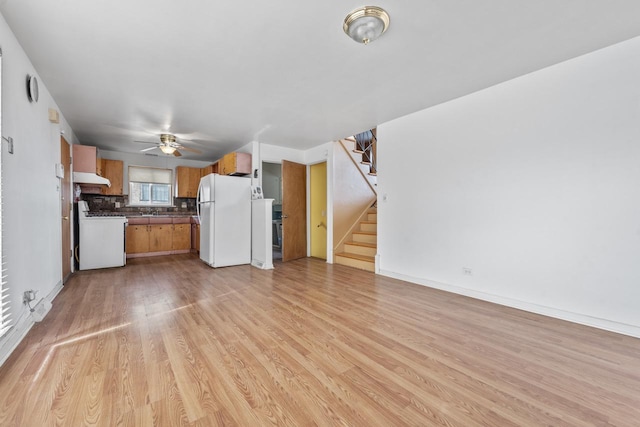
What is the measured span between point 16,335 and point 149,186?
5.36 meters

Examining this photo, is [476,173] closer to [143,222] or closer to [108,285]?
[108,285]

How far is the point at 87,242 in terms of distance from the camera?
15.1 ft

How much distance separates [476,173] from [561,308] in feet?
5.28

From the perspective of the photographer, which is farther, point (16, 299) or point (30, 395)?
point (16, 299)

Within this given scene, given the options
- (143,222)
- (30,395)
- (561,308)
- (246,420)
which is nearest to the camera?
(246,420)

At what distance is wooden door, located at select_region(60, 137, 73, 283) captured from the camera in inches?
144

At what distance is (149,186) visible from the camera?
6.73 m

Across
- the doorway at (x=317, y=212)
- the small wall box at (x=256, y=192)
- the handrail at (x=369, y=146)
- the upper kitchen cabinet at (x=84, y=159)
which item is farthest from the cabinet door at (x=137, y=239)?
the handrail at (x=369, y=146)

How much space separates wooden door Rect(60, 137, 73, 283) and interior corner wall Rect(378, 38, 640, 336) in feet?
16.2

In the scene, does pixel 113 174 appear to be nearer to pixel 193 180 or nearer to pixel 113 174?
pixel 113 174

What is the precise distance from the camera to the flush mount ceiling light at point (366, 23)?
1874 mm

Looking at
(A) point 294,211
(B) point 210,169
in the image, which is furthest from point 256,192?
(B) point 210,169

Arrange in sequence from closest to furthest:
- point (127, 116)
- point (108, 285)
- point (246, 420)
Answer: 1. point (246, 420)
2. point (108, 285)
3. point (127, 116)

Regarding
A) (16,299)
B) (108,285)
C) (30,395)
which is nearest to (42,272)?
(16,299)
